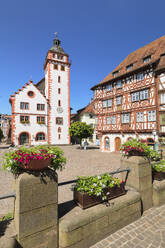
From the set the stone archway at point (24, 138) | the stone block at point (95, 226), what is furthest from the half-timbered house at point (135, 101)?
the stone archway at point (24, 138)

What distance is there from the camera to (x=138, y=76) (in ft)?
55.7

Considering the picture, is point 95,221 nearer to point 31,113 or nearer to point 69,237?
point 69,237

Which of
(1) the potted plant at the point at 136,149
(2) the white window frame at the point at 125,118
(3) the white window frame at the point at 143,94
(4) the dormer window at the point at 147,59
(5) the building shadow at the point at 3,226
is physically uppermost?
(4) the dormer window at the point at 147,59

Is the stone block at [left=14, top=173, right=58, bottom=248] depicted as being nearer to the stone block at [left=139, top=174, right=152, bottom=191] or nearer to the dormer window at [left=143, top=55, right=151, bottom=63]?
the stone block at [left=139, top=174, right=152, bottom=191]

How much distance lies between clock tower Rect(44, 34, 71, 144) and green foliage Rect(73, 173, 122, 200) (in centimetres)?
2759

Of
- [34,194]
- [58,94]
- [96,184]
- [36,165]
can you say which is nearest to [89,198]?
[96,184]

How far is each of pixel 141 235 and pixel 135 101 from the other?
16.1m

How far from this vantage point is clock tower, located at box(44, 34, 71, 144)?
30531 millimetres

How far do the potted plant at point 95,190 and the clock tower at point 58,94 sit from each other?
2761cm

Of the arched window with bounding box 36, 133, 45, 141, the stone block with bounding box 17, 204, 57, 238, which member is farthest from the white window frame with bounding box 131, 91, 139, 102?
the arched window with bounding box 36, 133, 45, 141

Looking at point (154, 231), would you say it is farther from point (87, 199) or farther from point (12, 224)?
point (12, 224)

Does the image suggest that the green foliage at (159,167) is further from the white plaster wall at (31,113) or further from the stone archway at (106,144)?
the white plaster wall at (31,113)

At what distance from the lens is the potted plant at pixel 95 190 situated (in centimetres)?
298

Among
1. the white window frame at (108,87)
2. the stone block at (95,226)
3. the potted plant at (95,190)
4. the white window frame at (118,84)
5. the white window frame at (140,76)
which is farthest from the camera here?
the white window frame at (108,87)
